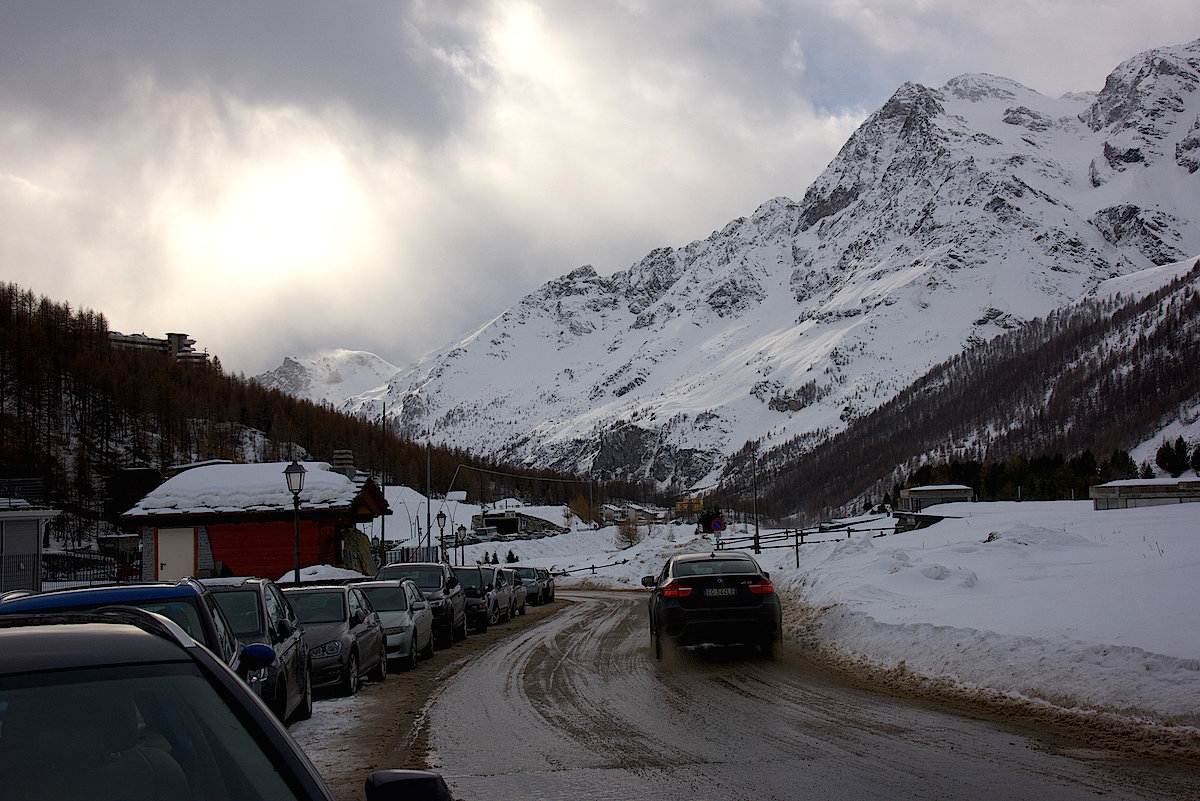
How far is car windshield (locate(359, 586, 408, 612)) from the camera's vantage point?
664 inches

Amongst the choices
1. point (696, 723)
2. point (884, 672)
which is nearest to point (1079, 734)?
point (696, 723)

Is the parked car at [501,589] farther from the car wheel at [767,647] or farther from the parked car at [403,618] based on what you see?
the car wheel at [767,647]

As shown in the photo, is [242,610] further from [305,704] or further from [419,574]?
[419,574]

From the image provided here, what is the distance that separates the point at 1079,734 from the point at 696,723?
361 cm

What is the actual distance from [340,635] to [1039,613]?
9400 millimetres

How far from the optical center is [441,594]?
67.6ft

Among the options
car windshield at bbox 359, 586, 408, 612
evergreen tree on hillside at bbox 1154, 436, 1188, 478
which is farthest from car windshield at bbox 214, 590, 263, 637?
evergreen tree on hillside at bbox 1154, 436, 1188, 478

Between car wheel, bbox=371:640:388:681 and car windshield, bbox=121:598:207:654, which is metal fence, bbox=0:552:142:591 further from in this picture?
car windshield, bbox=121:598:207:654

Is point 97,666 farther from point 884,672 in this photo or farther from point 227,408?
point 227,408

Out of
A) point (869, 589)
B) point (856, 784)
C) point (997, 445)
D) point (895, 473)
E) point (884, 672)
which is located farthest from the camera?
point (895, 473)

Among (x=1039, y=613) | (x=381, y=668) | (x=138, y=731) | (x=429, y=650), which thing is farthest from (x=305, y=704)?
(x=1039, y=613)

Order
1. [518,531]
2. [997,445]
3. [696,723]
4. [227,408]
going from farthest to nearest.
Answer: [997,445], [227,408], [518,531], [696,723]

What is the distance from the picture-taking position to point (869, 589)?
730 inches

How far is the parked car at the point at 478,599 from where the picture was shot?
23.8m
